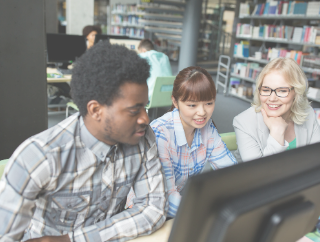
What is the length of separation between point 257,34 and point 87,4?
12.2 ft

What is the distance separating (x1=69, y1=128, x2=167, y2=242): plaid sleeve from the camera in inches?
33.8

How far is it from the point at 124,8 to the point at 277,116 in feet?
31.9

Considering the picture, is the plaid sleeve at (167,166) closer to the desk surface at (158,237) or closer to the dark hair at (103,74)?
the desk surface at (158,237)

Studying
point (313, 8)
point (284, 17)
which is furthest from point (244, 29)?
point (313, 8)

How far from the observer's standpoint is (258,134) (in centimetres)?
150

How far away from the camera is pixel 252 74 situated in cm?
588

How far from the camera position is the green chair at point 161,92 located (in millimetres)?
3164

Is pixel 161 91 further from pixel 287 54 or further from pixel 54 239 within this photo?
pixel 287 54

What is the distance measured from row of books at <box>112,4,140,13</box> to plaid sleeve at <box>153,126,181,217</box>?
9.17m

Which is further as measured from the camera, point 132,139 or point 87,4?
point 87,4

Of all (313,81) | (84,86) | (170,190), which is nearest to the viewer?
(84,86)

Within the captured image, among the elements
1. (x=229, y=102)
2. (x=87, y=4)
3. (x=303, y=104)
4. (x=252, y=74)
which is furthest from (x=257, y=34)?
(x=303, y=104)

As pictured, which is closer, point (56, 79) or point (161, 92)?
point (161, 92)

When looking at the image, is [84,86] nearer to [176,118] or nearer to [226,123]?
[176,118]
